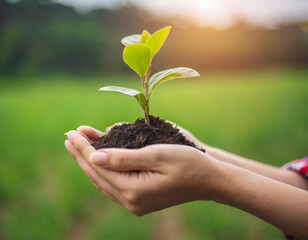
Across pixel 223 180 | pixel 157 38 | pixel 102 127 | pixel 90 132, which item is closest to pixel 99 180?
pixel 90 132

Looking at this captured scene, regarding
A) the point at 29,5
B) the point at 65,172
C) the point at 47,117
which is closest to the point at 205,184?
the point at 65,172

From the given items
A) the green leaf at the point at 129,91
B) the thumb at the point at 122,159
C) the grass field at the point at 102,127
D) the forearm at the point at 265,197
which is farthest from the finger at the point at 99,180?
the grass field at the point at 102,127

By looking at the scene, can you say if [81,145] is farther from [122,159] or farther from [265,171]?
[265,171]

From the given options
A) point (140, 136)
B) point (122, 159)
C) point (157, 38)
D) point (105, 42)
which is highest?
point (105, 42)

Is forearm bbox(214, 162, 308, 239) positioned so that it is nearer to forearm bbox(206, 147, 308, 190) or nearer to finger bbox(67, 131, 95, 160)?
forearm bbox(206, 147, 308, 190)

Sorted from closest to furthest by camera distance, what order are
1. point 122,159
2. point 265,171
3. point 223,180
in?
point 122,159 < point 223,180 < point 265,171

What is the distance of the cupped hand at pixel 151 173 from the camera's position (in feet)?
2.82

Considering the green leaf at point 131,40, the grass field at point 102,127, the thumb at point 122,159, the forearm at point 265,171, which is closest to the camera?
the thumb at point 122,159

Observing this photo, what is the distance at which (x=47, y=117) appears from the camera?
12.7 ft

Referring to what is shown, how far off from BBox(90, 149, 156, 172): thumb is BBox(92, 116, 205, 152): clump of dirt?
143mm

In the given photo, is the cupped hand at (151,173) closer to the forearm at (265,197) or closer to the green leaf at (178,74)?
the forearm at (265,197)

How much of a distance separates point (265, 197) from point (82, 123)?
2809 millimetres

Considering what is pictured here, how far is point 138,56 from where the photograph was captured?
1.04 m

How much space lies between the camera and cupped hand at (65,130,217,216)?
0.86m
